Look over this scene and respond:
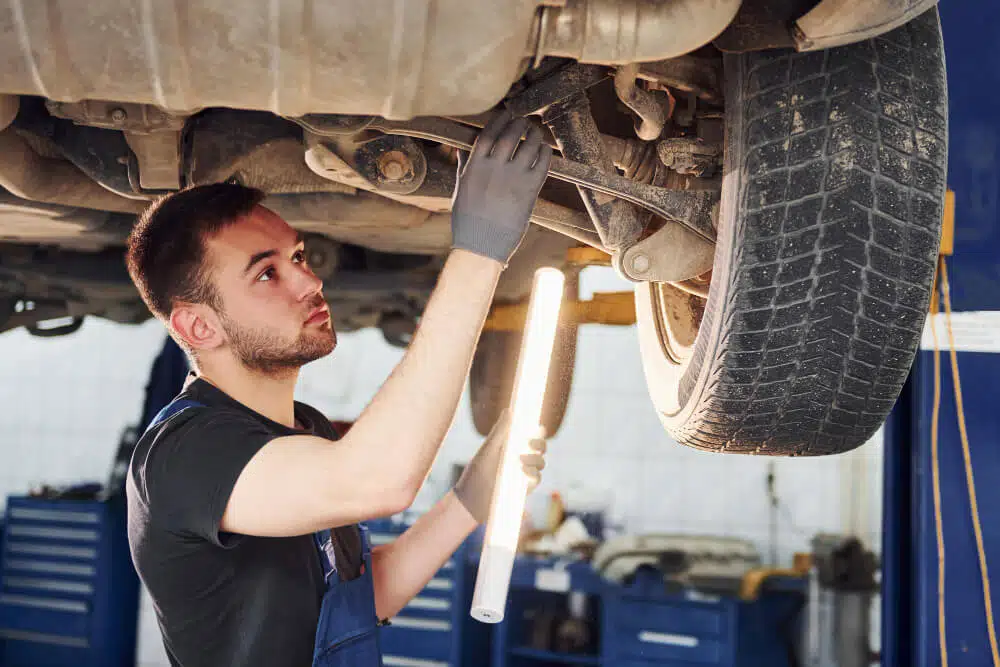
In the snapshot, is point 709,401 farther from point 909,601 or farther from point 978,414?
point 909,601

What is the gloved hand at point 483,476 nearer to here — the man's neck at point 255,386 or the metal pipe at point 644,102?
the man's neck at point 255,386

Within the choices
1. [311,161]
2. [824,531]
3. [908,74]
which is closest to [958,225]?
[908,74]

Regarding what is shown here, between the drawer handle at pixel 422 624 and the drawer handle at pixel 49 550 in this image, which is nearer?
the drawer handle at pixel 422 624

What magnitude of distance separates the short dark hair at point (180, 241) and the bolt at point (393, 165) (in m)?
0.23

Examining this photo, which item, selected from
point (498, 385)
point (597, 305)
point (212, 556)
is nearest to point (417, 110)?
Answer: point (212, 556)

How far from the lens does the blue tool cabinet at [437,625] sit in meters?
4.17

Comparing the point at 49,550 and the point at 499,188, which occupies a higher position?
the point at 499,188

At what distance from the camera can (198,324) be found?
1444 mm

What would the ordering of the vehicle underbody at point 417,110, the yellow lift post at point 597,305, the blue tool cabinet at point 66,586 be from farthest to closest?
the blue tool cabinet at point 66,586
the yellow lift post at point 597,305
the vehicle underbody at point 417,110

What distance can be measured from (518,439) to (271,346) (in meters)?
0.40

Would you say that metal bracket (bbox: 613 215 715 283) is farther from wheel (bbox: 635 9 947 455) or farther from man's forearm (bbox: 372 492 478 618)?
man's forearm (bbox: 372 492 478 618)

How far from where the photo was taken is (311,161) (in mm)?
1432

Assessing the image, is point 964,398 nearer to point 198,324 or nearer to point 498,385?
point 498,385

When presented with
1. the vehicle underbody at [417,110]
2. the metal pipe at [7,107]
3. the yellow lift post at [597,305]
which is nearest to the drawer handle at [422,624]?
the yellow lift post at [597,305]
